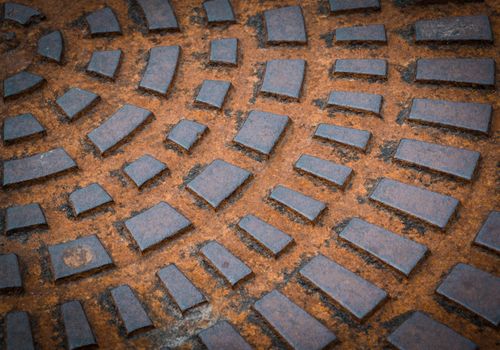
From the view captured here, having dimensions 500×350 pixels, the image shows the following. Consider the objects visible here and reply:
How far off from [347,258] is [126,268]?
0.94 meters

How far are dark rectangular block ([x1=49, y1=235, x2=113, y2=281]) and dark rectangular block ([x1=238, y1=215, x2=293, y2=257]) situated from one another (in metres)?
0.61

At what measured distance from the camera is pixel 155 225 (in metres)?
2.22

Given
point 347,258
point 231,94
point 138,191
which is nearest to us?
point 347,258

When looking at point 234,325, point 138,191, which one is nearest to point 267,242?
point 234,325

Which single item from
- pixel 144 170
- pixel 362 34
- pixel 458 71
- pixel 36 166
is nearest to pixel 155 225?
pixel 144 170

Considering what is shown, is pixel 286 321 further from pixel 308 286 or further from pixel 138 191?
pixel 138 191

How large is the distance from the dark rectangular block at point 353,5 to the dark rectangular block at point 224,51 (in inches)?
24.9

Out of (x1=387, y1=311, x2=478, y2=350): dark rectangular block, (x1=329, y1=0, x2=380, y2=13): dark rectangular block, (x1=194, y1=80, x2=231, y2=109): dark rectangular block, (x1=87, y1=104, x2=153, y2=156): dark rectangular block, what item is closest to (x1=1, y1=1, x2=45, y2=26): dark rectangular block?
(x1=87, y1=104, x2=153, y2=156): dark rectangular block

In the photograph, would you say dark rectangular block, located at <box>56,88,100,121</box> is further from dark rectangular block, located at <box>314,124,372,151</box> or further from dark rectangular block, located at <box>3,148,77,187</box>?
dark rectangular block, located at <box>314,124,372,151</box>

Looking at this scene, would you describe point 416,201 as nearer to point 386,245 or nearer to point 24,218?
point 386,245

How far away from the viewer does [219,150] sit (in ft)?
8.05

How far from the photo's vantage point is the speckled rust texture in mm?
1952

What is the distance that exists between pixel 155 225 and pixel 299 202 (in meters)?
0.65

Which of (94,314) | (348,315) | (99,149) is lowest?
(94,314)
